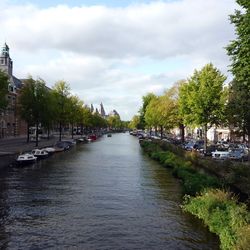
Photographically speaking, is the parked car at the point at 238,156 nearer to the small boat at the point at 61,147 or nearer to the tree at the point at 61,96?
the small boat at the point at 61,147

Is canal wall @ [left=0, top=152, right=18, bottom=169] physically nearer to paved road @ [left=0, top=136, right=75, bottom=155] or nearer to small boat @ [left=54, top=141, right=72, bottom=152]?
paved road @ [left=0, top=136, right=75, bottom=155]

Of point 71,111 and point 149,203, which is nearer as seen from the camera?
point 149,203

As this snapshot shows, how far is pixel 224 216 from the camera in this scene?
25953mm

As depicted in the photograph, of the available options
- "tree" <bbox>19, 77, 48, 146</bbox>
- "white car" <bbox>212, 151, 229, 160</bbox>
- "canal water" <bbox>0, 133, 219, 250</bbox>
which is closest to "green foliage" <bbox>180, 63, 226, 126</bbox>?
"white car" <bbox>212, 151, 229, 160</bbox>

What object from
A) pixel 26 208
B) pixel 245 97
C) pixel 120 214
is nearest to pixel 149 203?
pixel 120 214

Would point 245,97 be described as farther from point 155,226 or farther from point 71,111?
point 71,111

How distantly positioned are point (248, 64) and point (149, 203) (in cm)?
1354

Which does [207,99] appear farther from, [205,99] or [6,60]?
[6,60]

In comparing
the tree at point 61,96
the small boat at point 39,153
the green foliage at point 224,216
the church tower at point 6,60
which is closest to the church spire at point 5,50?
the church tower at point 6,60

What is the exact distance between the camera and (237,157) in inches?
2379

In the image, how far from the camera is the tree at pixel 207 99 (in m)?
67.2

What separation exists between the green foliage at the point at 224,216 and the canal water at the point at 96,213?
2.40 feet

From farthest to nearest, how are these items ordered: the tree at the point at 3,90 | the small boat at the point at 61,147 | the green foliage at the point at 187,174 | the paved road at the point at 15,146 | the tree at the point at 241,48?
the small boat at the point at 61,147
the paved road at the point at 15,146
the tree at the point at 3,90
the green foliage at the point at 187,174
the tree at the point at 241,48

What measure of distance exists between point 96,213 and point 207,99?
39.0 m
